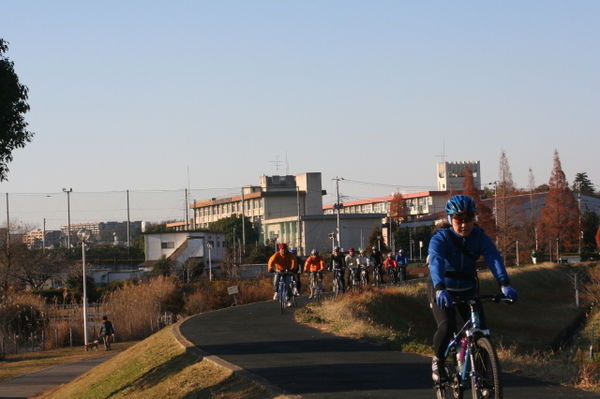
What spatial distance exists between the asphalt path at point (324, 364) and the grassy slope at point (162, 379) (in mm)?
404

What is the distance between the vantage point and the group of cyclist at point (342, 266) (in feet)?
92.9

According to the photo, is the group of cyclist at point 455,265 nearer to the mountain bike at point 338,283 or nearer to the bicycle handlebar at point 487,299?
the bicycle handlebar at point 487,299

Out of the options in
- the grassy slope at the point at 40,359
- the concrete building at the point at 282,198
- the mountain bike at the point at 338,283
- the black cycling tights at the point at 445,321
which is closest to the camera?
the black cycling tights at the point at 445,321

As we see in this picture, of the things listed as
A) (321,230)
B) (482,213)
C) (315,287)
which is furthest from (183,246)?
(315,287)

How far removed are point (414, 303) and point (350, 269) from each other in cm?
349

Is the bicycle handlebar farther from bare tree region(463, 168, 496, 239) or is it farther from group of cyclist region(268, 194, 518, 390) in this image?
bare tree region(463, 168, 496, 239)

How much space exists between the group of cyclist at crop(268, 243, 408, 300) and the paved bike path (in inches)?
355

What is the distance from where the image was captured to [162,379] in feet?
59.4

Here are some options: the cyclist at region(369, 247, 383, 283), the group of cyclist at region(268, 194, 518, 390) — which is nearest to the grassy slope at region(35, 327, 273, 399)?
the group of cyclist at region(268, 194, 518, 390)

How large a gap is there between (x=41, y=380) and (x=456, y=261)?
99.9ft

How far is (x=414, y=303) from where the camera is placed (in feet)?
132

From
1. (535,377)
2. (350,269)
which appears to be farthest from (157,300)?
(535,377)

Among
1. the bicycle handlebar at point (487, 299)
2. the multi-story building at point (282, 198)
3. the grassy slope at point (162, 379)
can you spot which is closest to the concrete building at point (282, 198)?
the multi-story building at point (282, 198)

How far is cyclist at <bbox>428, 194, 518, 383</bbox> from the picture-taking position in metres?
8.68
